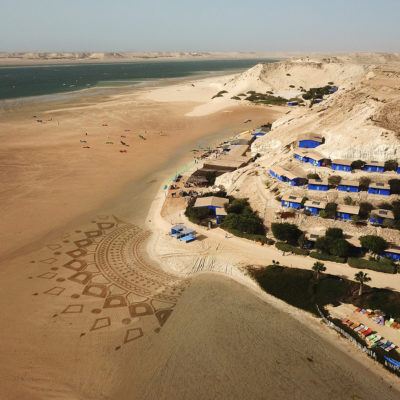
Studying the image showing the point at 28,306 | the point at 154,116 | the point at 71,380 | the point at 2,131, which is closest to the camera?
the point at 71,380

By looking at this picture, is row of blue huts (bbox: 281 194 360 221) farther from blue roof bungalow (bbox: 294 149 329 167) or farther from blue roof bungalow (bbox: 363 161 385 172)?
blue roof bungalow (bbox: 294 149 329 167)

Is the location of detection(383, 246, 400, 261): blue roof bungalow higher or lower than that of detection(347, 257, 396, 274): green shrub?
higher

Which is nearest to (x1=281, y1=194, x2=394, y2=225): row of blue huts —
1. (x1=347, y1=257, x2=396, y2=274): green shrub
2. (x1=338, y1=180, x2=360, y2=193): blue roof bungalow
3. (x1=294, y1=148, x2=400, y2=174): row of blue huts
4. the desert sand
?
(x1=338, y1=180, x2=360, y2=193): blue roof bungalow

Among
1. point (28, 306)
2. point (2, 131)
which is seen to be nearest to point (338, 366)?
point (28, 306)

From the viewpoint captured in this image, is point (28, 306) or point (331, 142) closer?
point (28, 306)

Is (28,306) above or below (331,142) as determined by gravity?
below

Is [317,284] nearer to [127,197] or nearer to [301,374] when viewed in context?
[301,374]

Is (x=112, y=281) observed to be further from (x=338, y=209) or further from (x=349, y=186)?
(x=349, y=186)

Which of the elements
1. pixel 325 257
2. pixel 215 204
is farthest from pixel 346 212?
pixel 215 204
